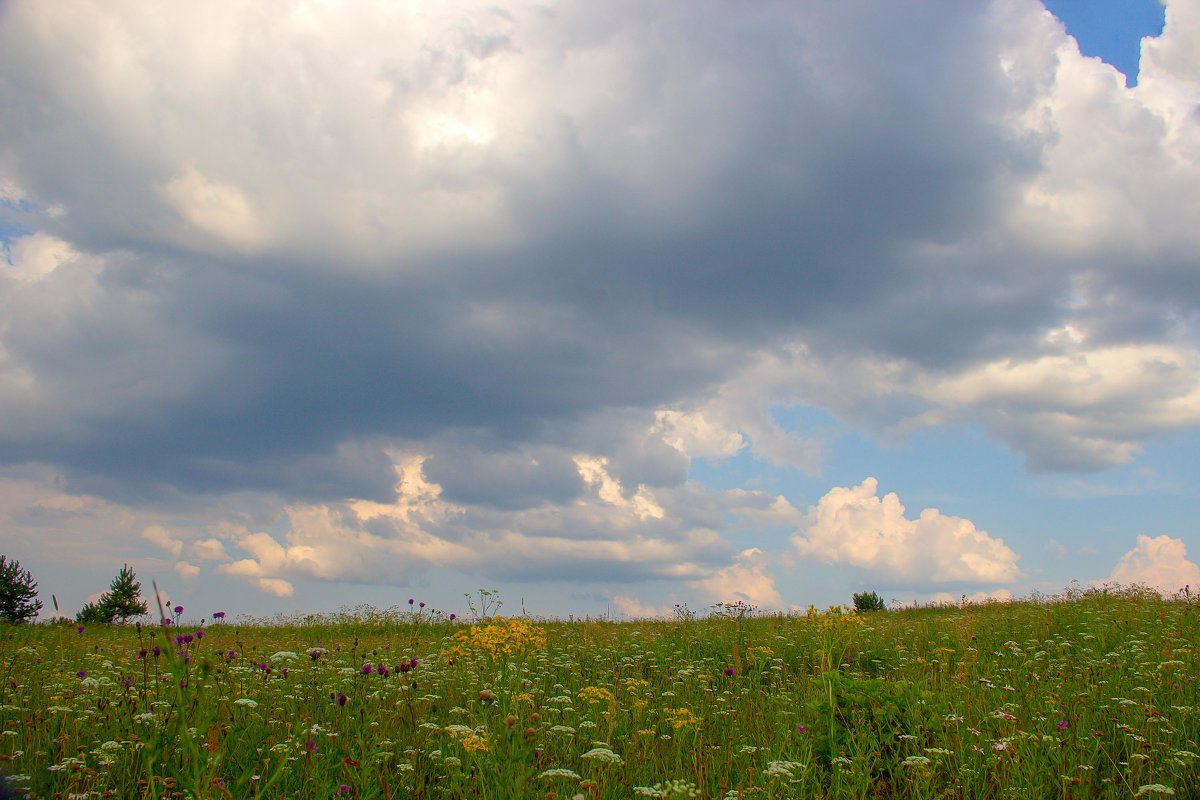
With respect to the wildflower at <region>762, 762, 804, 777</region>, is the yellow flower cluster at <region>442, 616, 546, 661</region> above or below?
above

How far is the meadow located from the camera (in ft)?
16.1

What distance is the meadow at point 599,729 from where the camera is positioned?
4895mm

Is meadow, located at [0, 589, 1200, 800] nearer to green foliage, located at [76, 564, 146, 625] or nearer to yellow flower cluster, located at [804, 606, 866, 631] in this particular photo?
yellow flower cluster, located at [804, 606, 866, 631]

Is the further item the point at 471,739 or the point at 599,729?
the point at 599,729

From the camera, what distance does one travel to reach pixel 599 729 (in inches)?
265

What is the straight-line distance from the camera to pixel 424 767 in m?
5.76

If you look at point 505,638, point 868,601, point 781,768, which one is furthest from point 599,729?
point 868,601

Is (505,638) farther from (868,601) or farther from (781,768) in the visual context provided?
(868,601)

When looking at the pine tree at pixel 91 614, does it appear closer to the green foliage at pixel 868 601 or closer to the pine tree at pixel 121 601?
the pine tree at pixel 121 601

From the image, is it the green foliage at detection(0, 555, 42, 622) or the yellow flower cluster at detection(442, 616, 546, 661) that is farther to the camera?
the green foliage at detection(0, 555, 42, 622)

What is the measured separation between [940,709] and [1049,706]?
3.67 ft

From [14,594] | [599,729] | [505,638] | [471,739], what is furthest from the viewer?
[14,594]

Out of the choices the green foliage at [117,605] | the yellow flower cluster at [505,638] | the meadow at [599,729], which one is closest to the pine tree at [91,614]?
the green foliage at [117,605]

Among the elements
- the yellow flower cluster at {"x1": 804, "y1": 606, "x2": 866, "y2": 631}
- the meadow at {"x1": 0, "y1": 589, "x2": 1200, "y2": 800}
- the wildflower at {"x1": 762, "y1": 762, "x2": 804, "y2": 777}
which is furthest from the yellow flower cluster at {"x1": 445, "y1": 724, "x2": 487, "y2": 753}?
the yellow flower cluster at {"x1": 804, "y1": 606, "x2": 866, "y2": 631}
